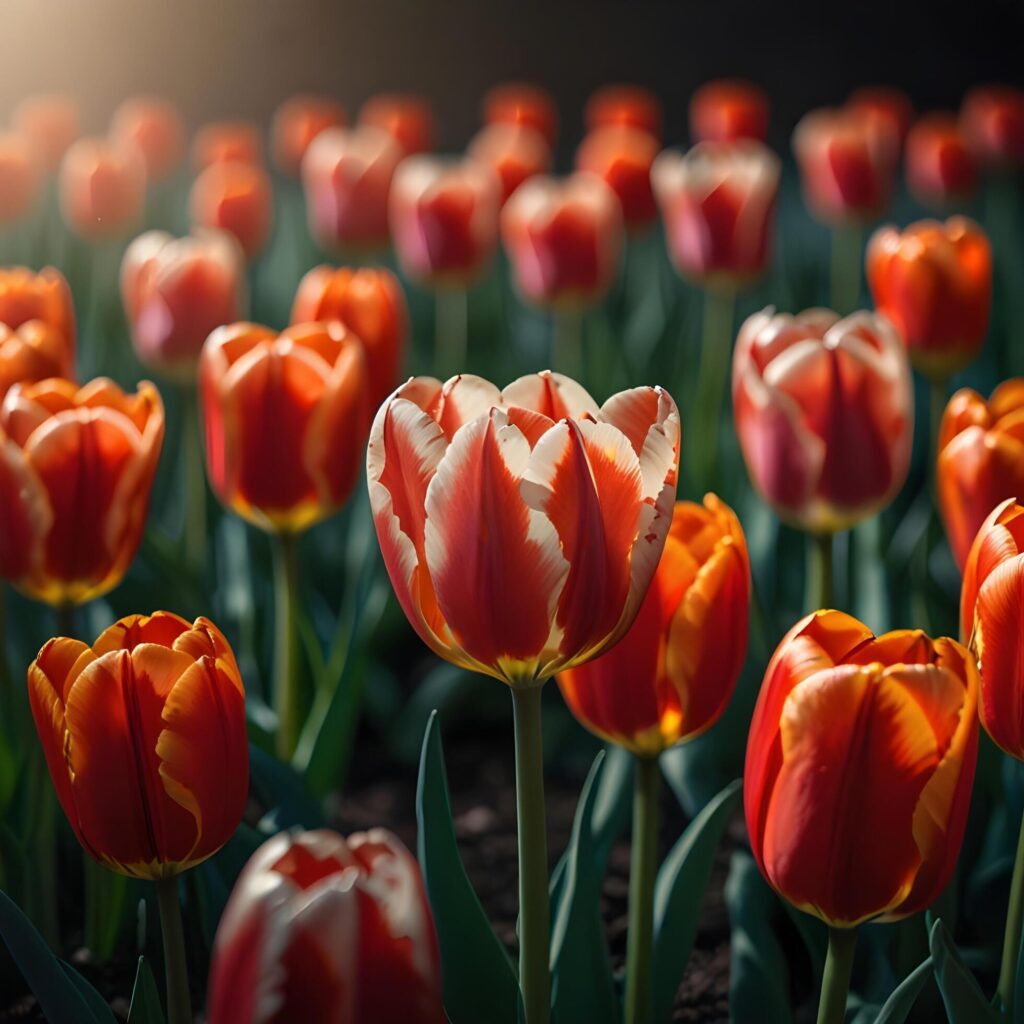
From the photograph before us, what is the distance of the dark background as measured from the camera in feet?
17.5

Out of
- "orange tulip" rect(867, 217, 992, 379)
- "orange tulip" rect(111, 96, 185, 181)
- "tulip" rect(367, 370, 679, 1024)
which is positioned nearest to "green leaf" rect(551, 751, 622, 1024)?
"tulip" rect(367, 370, 679, 1024)

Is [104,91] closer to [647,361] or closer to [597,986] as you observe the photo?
[647,361]

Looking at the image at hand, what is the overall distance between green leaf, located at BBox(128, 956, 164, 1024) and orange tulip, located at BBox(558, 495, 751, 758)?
0.29 metres

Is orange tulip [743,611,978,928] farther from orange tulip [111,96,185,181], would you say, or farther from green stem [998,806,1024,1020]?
orange tulip [111,96,185,181]

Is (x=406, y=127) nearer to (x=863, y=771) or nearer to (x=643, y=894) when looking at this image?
(x=643, y=894)

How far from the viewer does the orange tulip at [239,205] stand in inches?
94.4

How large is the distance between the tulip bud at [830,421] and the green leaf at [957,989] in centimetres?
43

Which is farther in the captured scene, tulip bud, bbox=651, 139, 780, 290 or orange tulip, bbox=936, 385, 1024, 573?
tulip bud, bbox=651, 139, 780, 290

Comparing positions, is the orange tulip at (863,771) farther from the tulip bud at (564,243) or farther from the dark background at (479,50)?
the dark background at (479,50)

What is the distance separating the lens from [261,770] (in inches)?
42.7

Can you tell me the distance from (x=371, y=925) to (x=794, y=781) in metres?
0.24

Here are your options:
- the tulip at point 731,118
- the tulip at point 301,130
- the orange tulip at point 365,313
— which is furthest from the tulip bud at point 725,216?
the tulip at point 301,130

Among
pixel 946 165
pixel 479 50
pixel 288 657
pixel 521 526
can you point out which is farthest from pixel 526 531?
pixel 479 50

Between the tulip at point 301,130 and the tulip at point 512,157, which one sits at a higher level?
the tulip at point 301,130
